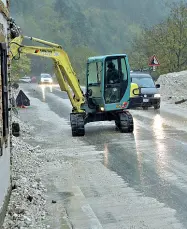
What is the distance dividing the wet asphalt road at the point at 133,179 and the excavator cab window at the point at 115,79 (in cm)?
123

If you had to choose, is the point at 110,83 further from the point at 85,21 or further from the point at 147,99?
the point at 85,21

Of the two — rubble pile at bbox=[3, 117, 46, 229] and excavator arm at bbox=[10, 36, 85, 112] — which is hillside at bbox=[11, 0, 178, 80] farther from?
rubble pile at bbox=[3, 117, 46, 229]

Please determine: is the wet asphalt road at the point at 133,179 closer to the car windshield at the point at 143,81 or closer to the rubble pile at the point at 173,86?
the car windshield at the point at 143,81

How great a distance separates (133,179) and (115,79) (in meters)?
6.96

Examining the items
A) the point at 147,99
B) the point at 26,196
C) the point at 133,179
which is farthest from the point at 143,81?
the point at 26,196

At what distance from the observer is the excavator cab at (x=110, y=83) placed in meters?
15.7

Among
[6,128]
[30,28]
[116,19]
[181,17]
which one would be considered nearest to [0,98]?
[6,128]

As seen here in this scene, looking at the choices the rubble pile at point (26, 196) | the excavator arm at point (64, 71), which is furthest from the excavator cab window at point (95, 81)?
the rubble pile at point (26, 196)

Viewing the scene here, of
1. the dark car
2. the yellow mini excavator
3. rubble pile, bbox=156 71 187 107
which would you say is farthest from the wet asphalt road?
rubble pile, bbox=156 71 187 107

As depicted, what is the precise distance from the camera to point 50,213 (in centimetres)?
753

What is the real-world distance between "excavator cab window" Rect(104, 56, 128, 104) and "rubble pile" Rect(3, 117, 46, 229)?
4961 millimetres

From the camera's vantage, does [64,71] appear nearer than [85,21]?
Yes

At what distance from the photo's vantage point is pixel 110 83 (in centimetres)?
1595

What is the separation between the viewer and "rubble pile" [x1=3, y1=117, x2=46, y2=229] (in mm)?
6840
